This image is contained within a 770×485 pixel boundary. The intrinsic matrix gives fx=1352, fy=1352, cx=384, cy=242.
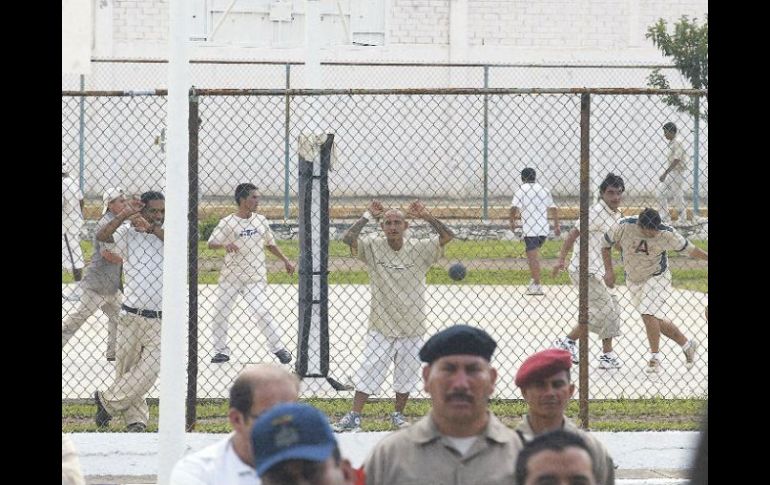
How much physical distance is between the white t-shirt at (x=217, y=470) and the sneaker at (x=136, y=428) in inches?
159

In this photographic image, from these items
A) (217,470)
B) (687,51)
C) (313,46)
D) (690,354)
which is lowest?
(690,354)

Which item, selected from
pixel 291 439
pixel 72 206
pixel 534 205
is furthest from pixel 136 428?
pixel 534 205

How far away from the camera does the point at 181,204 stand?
20.3ft

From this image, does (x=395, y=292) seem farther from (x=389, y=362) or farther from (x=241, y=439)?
(x=241, y=439)

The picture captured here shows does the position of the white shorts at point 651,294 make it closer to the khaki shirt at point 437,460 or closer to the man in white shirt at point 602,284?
the man in white shirt at point 602,284

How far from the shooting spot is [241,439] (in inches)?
181

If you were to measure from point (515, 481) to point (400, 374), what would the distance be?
14.5 ft

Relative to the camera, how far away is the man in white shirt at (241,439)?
4535 mm

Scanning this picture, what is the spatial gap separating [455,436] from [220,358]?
6.63 metres

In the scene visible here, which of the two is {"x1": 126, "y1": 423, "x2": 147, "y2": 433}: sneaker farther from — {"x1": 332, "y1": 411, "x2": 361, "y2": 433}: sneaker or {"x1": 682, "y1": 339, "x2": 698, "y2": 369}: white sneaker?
{"x1": 682, "y1": 339, "x2": 698, "y2": 369}: white sneaker

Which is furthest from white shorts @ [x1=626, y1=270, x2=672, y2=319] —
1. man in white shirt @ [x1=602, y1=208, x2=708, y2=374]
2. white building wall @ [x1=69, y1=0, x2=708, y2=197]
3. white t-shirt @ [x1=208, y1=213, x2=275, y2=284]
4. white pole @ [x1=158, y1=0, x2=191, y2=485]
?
white building wall @ [x1=69, y1=0, x2=708, y2=197]

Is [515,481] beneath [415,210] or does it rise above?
beneath
